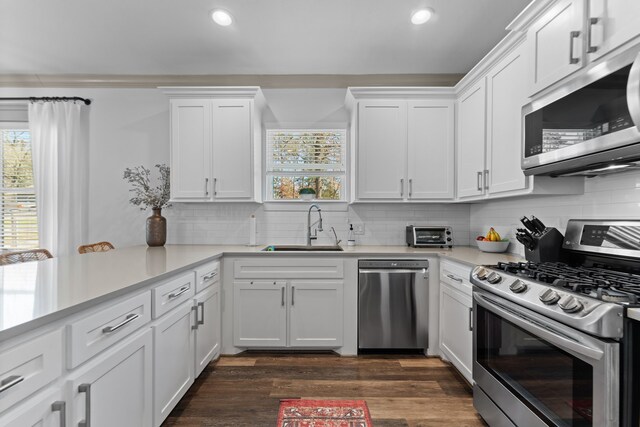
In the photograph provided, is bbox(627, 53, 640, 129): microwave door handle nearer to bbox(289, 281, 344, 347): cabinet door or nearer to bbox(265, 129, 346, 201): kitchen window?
bbox(289, 281, 344, 347): cabinet door

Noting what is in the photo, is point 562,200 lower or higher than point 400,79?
lower

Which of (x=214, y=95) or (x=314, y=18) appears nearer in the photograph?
(x=314, y=18)

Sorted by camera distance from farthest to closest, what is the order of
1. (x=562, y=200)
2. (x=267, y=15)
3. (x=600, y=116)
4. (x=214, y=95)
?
(x=214, y=95)
(x=267, y=15)
(x=562, y=200)
(x=600, y=116)

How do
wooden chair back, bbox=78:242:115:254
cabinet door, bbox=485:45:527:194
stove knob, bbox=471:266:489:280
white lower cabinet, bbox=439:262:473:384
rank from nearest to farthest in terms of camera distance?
1. stove knob, bbox=471:266:489:280
2. cabinet door, bbox=485:45:527:194
3. white lower cabinet, bbox=439:262:473:384
4. wooden chair back, bbox=78:242:115:254

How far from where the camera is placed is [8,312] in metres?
0.99

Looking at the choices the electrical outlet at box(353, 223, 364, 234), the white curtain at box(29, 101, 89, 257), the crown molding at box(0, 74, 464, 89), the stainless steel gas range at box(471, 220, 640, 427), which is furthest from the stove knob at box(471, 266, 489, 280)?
the white curtain at box(29, 101, 89, 257)

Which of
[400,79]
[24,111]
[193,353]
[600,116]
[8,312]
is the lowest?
[193,353]

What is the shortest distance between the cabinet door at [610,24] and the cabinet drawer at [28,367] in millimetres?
2310

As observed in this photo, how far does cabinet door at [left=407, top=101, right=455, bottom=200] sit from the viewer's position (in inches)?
127

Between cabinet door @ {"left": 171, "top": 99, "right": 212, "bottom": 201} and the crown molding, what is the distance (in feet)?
1.66

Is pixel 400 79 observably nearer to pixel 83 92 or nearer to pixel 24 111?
pixel 83 92

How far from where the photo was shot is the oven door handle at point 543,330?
1.19m

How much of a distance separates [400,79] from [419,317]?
239cm

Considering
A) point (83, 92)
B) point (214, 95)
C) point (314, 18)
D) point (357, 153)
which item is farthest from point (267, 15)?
point (83, 92)
